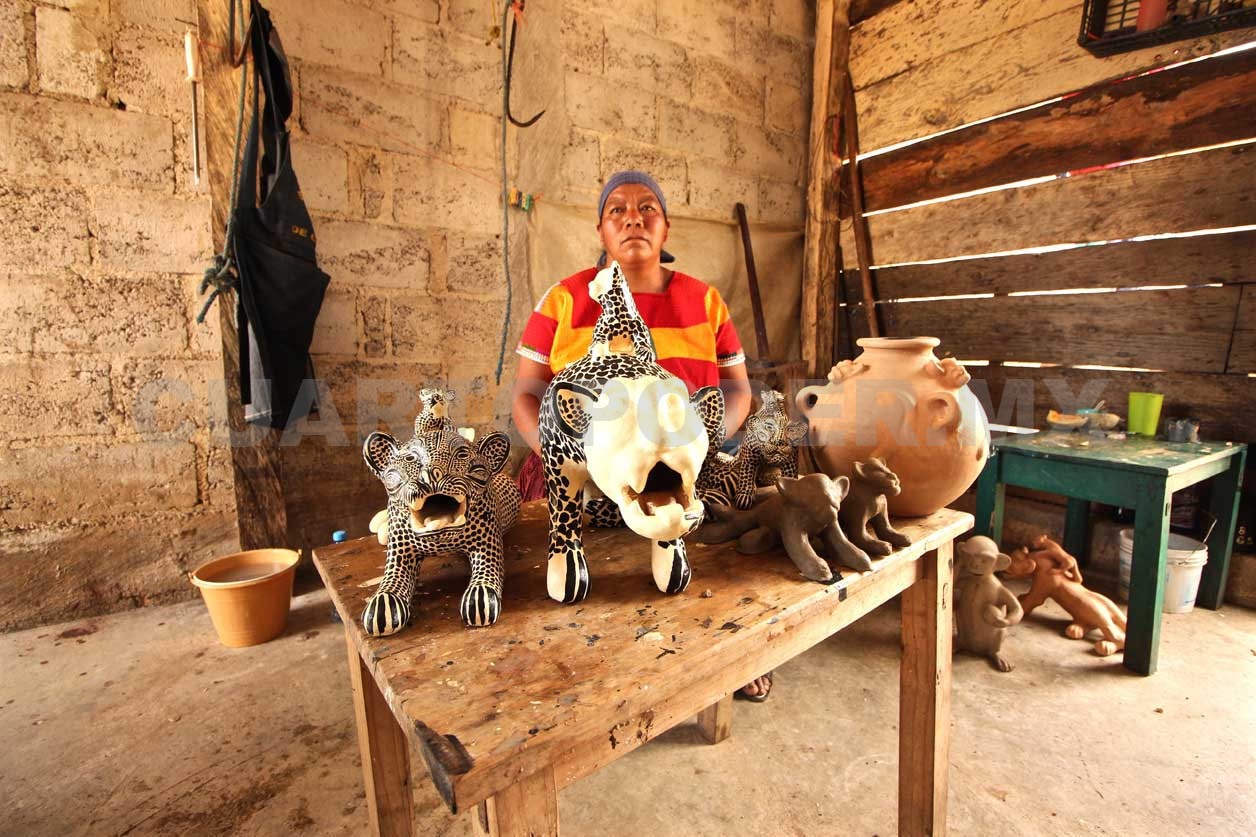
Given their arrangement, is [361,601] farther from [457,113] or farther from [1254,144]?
[1254,144]

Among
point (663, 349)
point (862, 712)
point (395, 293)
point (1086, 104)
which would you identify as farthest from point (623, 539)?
point (1086, 104)

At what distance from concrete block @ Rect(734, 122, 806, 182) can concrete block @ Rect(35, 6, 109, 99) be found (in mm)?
2975

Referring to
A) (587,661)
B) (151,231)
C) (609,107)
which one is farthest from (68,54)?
(587,661)

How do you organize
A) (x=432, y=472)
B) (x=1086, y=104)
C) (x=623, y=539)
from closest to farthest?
(x=432, y=472) < (x=623, y=539) < (x=1086, y=104)

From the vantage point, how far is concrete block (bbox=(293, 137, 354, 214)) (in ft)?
8.49

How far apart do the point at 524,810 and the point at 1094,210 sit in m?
3.26

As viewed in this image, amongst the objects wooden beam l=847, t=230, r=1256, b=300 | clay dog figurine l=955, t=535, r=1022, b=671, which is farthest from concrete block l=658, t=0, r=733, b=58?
clay dog figurine l=955, t=535, r=1022, b=671

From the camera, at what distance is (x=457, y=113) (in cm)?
289

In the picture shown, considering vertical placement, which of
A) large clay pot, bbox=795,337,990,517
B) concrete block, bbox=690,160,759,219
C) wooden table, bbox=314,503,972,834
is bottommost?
wooden table, bbox=314,503,972,834

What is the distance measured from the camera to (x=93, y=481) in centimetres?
238

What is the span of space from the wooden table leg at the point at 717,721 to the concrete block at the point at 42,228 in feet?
9.06

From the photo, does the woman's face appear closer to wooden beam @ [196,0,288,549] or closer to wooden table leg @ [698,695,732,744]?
wooden table leg @ [698,695,732,744]

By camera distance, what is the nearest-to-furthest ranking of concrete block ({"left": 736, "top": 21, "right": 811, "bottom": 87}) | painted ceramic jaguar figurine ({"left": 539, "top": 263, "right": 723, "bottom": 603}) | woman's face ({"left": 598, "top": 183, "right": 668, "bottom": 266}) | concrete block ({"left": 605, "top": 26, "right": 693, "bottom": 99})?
1. painted ceramic jaguar figurine ({"left": 539, "top": 263, "right": 723, "bottom": 603})
2. woman's face ({"left": 598, "top": 183, "right": 668, "bottom": 266})
3. concrete block ({"left": 605, "top": 26, "right": 693, "bottom": 99})
4. concrete block ({"left": 736, "top": 21, "right": 811, "bottom": 87})

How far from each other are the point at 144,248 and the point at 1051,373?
3.99 metres
